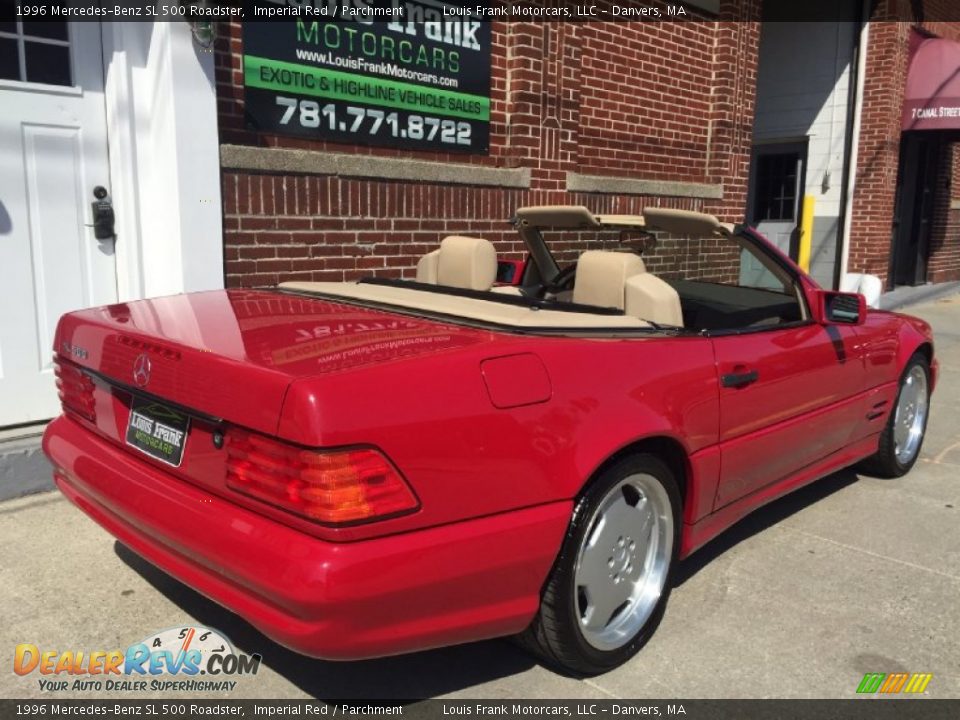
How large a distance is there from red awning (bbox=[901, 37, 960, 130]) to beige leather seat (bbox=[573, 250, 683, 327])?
36.7 feet

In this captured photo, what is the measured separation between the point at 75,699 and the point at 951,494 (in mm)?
4272

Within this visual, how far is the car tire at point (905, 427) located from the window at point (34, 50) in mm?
4845

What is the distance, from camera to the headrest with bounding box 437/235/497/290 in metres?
3.61

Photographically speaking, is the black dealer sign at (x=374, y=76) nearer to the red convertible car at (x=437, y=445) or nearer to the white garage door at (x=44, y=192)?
the white garage door at (x=44, y=192)

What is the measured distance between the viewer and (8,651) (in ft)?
9.02

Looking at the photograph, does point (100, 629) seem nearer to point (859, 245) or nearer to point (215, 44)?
point (215, 44)

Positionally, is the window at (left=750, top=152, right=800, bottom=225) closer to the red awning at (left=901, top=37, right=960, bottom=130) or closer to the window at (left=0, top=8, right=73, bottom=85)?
the red awning at (left=901, top=37, right=960, bottom=130)

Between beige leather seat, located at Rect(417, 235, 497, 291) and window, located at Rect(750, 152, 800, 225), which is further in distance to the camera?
window, located at Rect(750, 152, 800, 225)

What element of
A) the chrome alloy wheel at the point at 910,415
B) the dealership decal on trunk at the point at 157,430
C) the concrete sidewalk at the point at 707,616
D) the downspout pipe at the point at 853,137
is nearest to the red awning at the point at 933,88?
the downspout pipe at the point at 853,137

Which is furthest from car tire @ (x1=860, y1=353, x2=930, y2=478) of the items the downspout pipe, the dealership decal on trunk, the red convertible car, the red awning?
the red awning

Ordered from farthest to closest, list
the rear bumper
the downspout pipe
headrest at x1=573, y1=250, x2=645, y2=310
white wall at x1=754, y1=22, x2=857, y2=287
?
white wall at x1=754, y1=22, x2=857, y2=287, the downspout pipe, headrest at x1=573, y1=250, x2=645, y2=310, the rear bumper

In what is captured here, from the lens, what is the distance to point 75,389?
2816 millimetres

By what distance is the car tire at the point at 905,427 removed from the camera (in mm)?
4492

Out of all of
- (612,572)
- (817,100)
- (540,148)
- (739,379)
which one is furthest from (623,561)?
(817,100)
